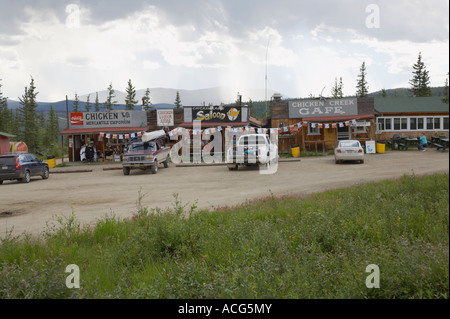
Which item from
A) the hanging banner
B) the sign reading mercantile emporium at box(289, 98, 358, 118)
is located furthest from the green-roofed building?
the hanging banner

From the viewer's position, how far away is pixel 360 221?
6.58 metres

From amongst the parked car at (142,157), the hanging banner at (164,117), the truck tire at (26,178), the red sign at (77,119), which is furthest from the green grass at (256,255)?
the red sign at (77,119)

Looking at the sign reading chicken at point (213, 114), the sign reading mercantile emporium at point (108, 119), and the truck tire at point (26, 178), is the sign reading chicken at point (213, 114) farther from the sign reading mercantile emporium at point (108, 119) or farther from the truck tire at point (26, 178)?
the truck tire at point (26, 178)

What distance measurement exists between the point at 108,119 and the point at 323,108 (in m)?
21.3

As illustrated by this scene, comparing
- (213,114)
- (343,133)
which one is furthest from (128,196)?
(343,133)

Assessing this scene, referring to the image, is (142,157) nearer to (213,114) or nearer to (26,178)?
(26,178)

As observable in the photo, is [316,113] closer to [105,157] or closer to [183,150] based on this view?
[183,150]

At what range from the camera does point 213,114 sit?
34656 millimetres

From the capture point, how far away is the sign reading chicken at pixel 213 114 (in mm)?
34594

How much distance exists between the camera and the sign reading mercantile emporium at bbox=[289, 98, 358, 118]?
35188 millimetres

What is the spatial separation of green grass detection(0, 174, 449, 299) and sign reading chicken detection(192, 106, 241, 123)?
2614 centimetres
